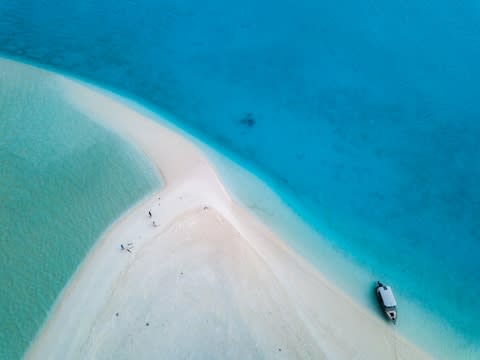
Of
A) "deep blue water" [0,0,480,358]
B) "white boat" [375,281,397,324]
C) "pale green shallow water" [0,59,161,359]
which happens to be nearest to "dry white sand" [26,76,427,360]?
"white boat" [375,281,397,324]

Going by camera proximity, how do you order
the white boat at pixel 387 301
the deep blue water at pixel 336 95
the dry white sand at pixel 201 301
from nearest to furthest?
1. the dry white sand at pixel 201 301
2. the white boat at pixel 387 301
3. the deep blue water at pixel 336 95

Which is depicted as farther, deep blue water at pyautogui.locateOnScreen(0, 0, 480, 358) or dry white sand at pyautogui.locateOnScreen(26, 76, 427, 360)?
deep blue water at pyautogui.locateOnScreen(0, 0, 480, 358)

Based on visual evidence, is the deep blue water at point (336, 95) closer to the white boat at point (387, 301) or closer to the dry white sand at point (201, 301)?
the white boat at point (387, 301)

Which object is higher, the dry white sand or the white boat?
the white boat

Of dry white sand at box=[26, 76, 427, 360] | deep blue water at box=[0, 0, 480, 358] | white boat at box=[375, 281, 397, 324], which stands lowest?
dry white sand at box=[26, 76, 427, 360]

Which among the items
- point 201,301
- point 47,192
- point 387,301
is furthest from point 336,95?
point 47,192

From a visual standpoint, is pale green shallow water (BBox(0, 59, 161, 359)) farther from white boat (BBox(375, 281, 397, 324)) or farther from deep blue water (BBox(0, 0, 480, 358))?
white boat (BBox(375, 281, 397, 324))

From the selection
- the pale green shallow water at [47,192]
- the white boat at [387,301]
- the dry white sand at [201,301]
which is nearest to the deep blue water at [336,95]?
the white boat at [387,301]
